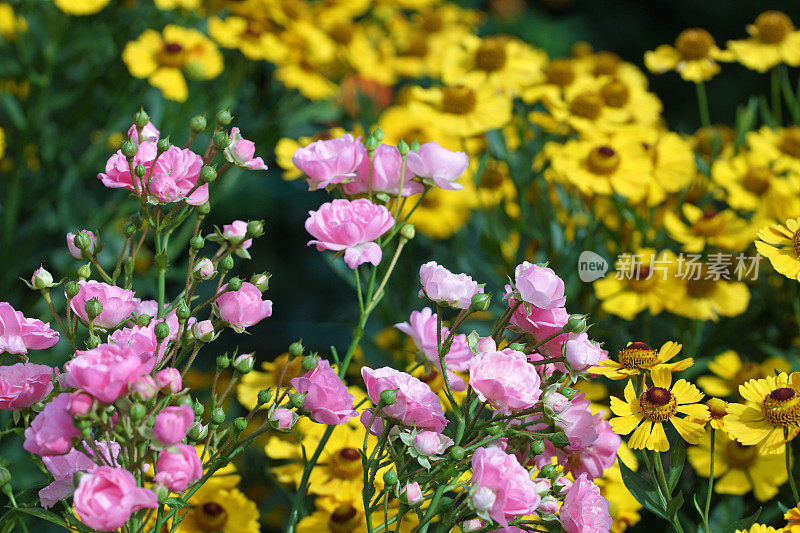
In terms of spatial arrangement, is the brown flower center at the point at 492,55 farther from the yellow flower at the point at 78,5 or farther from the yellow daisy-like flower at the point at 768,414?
the yellow daisy-like flower at the point at 768,414

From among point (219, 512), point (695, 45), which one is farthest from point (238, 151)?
point (695, 45)

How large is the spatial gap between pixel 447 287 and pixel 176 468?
17 centimetres

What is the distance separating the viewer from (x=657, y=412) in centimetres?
48

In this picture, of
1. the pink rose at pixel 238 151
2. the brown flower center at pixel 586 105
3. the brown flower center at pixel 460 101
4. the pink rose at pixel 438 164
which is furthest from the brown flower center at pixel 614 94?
the pink rose at pixel 238 151

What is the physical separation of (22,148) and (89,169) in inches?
4.2

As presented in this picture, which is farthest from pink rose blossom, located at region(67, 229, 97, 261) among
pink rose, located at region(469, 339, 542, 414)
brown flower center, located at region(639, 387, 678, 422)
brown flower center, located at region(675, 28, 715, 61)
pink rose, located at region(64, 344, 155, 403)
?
brown flower center, located at region(675, 28, 715, 61)

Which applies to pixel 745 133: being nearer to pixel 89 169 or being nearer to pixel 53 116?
pixel 89 169

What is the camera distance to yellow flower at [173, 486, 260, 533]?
0.55m

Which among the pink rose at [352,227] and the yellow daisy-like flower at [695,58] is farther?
the yellow daisy-like flower at [695,58]

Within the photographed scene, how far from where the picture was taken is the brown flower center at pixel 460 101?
90 centimetres

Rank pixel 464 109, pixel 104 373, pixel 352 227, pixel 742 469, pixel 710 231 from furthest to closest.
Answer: pixel 464 109 < pixel 710 231 < pixel 742 469 < pixel 352 227 < pixel 104 373

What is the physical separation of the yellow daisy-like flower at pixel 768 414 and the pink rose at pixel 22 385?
1.36 ft

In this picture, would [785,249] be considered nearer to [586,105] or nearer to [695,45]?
[586,105]

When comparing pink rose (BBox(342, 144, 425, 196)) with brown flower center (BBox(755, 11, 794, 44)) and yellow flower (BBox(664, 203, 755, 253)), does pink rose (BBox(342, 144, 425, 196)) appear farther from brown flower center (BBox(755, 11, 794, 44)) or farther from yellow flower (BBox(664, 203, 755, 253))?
brown flower center (BBox(755, 11, 794, 44))
